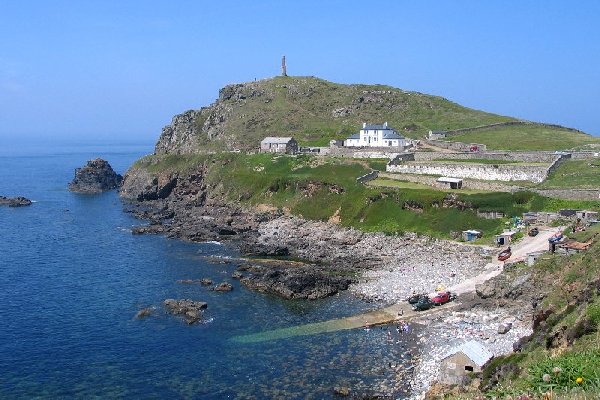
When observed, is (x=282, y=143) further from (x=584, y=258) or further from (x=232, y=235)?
(x=584, y=258)

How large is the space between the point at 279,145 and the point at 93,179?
190ft

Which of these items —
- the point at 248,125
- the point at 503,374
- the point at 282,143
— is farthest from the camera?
the point at 248,125

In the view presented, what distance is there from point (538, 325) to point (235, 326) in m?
26.2

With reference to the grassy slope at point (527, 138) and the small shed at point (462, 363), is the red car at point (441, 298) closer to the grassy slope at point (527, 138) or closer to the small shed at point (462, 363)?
the small shed at point (462, 363)

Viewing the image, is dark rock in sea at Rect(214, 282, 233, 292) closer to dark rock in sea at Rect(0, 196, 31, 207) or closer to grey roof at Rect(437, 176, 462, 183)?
grey roof at Rect(437, 176, 462, 183)

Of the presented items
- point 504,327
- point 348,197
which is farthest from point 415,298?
point 348,197

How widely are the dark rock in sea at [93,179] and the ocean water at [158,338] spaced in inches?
2974

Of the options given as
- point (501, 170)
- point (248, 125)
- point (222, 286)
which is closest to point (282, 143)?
point (248, 125)

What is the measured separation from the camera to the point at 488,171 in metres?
90.8

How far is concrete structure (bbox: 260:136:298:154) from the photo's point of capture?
132m

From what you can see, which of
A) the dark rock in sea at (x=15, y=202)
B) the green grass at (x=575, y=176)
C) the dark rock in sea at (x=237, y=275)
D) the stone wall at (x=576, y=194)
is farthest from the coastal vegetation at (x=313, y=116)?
the dark rock in sea at (x=237, y=275)

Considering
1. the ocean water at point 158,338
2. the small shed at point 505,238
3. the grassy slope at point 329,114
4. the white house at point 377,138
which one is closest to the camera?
the ocean water at point 158,338

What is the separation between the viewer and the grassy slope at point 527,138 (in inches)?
4449

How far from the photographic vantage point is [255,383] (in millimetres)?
41125
